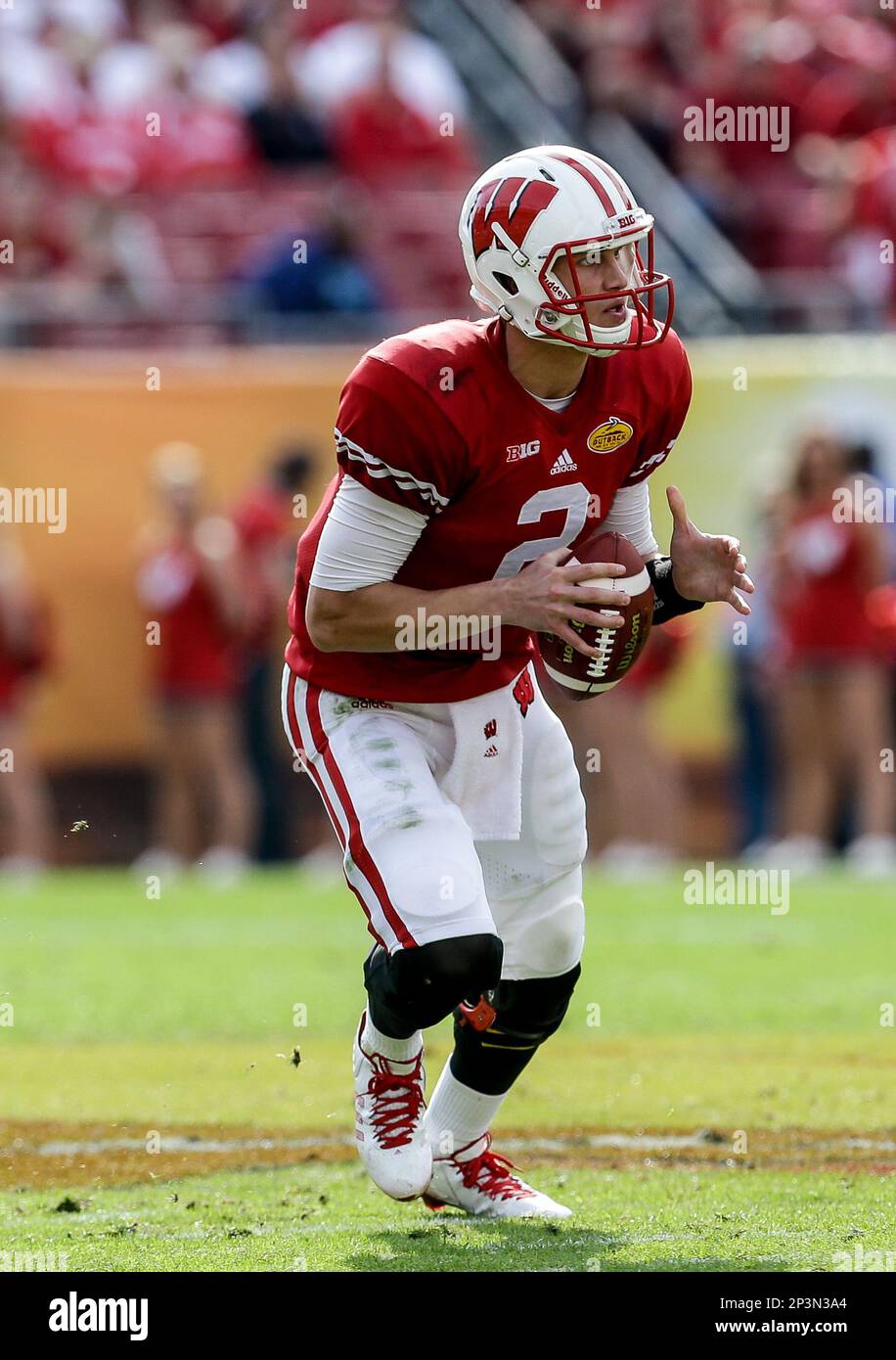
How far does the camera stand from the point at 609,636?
451 cm

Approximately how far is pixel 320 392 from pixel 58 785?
2.71m

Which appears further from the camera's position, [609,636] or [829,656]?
[829,656]

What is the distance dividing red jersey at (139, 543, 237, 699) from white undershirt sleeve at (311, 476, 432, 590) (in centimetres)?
699

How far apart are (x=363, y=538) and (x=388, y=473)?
0.17 meters

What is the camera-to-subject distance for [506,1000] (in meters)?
4.78

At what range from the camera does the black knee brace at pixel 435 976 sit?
4.31m

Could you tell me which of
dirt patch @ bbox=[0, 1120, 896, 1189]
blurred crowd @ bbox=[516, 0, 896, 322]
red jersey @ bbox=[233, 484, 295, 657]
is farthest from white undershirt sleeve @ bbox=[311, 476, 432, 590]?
blurred crowd @ bbox=[516, 0, 896, 322]

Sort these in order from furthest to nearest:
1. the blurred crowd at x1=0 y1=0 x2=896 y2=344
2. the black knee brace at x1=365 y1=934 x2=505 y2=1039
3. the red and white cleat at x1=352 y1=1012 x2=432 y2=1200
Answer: the blurred crowd at x1=0 y1=0 x2=896 y2=344 < the red and white cleat at x1=352 y1=1012 x2=432 y2=1200 < the black knee brace at x1=365 y1=934 x2=505 y2=1039

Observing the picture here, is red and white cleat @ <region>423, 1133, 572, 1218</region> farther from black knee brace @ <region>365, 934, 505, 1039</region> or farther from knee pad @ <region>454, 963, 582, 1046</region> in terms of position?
black knee brace @ <region>365, 934, 505, 1039</region>

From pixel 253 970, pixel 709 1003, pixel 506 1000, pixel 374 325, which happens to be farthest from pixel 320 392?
pixel 506 1000

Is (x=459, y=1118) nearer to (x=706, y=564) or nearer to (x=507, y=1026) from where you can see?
(x=507, y=1026)

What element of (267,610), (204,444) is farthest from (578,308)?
(204,444)

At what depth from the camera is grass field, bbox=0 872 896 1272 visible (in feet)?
14.5

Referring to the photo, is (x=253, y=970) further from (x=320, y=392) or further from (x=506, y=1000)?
(x=320, y=392)
